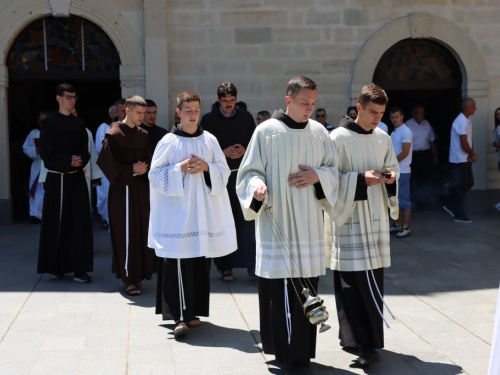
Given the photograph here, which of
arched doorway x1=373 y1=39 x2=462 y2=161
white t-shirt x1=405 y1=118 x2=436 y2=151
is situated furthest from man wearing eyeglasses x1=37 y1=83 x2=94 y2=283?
white t-shirt x1=405 y1=118 x2=436 y2=151

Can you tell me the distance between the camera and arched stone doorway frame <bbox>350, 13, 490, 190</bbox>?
466 inches

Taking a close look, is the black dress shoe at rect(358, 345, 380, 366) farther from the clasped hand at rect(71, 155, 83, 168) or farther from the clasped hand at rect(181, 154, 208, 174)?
the clasped hand at rect(71, 155, 83, 168)

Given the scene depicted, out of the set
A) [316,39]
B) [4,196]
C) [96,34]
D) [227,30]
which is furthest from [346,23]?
[4,196]

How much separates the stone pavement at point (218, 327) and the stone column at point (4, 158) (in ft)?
8.72

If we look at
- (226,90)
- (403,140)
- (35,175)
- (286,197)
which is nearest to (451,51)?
(403,140)

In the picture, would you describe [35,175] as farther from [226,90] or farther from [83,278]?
[226,90]

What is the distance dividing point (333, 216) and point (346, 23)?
7.25 m

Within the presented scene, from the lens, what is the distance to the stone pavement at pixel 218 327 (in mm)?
5133

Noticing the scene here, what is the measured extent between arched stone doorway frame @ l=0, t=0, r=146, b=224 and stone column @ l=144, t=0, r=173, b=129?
0.14 metres

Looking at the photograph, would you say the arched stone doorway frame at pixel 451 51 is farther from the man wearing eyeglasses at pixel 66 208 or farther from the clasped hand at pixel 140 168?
the clasped hand at pixel 140 168

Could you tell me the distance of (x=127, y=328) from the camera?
6031 mm

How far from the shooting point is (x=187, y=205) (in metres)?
5.91

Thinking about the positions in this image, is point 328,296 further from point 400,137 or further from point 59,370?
point 400,137

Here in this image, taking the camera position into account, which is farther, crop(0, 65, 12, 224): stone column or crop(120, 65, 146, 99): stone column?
crop(120, 65, 146, 99): stone column
